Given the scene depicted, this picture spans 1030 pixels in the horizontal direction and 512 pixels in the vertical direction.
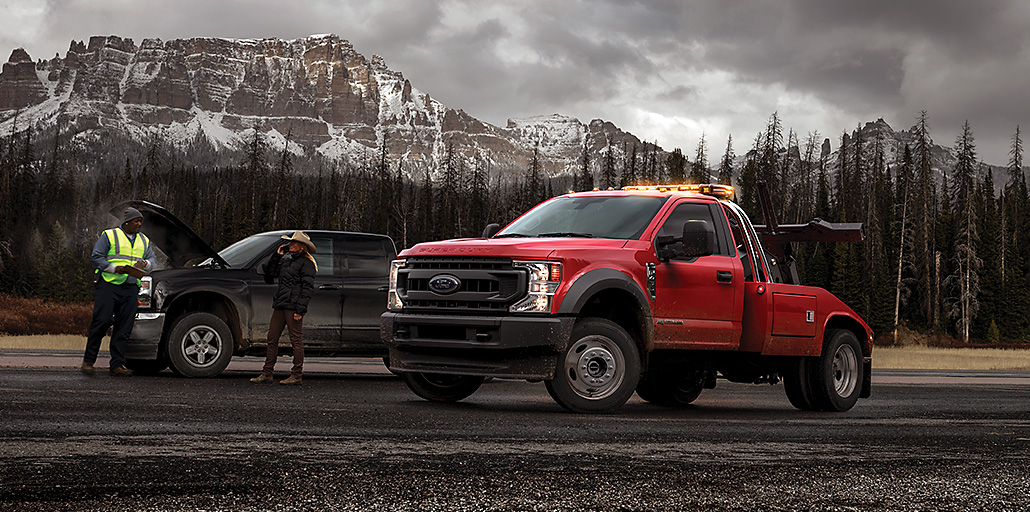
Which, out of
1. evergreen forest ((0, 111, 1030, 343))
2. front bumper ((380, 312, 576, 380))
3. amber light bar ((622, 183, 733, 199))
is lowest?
front bumper ((380, 312, 576, 380))

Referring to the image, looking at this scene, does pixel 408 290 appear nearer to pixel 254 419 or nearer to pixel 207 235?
pixel 254 419

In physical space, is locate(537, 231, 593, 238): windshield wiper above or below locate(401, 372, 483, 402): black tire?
above

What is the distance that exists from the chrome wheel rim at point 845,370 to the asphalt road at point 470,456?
2.41ft

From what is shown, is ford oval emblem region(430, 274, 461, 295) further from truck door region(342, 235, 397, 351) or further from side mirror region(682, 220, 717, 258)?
truck door region(342, 235, 397, 351)

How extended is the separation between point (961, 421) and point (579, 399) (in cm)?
376

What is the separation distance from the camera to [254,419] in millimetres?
7250

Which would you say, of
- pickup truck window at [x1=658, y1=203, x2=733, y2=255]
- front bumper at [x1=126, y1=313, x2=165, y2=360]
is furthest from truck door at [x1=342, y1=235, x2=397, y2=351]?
pickup truck window at [x1=658, y1=203, x2=733, y2=255]

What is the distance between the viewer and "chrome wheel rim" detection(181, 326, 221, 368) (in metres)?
12.4

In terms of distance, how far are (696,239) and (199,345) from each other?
687cm

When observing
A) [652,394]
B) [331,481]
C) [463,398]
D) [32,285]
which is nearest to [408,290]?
[463,398]

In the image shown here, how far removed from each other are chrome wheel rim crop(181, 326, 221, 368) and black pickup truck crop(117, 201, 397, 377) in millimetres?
13

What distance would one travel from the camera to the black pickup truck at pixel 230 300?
1241 centimetres

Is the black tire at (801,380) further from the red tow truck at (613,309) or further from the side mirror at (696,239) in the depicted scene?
the side mirror at (696,239)

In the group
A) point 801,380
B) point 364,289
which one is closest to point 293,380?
point 364,289
